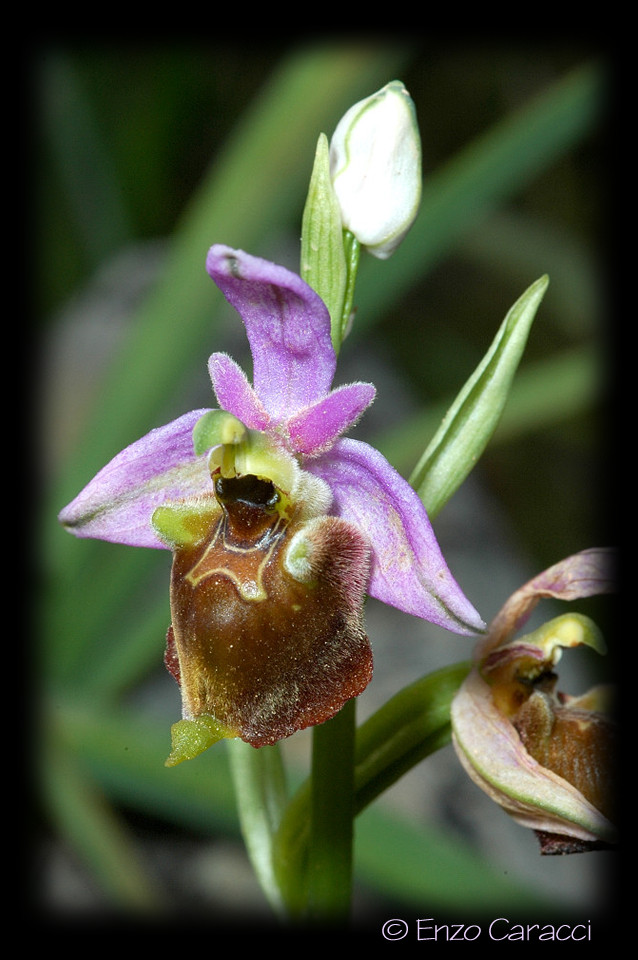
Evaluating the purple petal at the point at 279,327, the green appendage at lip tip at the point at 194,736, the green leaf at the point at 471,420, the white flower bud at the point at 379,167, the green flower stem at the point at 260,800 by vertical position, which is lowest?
the green flower stem at the point at 260,800

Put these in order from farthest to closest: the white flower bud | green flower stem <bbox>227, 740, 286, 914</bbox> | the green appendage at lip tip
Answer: green flower stem <bbox>227, 740, 286, 914</bbox>, the white flower bud, the green appendage at lip tip

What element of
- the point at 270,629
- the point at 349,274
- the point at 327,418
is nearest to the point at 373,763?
the point at 270,629

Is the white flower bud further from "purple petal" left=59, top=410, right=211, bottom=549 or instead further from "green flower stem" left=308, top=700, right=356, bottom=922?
"green flower stem" left=308, top=700, right=356, bottom=922

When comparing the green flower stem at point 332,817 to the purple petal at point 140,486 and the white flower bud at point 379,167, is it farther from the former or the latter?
the white flower bud at point 379,167

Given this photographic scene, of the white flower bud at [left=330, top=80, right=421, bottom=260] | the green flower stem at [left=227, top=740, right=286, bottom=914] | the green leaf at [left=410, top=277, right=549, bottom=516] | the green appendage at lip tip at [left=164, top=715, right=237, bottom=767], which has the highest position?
Answer: the white flower bud at [left=330, top=80, right=421, bottom=260]

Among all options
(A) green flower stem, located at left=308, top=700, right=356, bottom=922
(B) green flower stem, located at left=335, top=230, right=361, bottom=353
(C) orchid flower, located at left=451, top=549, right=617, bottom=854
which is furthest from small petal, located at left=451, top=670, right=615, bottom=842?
(B) green flower stem, located at left=335, top=230, right=361, bottom=353

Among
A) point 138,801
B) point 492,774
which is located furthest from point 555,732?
point 138,801

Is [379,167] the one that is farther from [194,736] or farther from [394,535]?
[194,736]

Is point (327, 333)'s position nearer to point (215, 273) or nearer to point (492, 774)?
point (215, 273)

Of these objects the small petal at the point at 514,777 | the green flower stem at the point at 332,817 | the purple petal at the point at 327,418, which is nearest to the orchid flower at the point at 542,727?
the small petal at the point at 514,777
